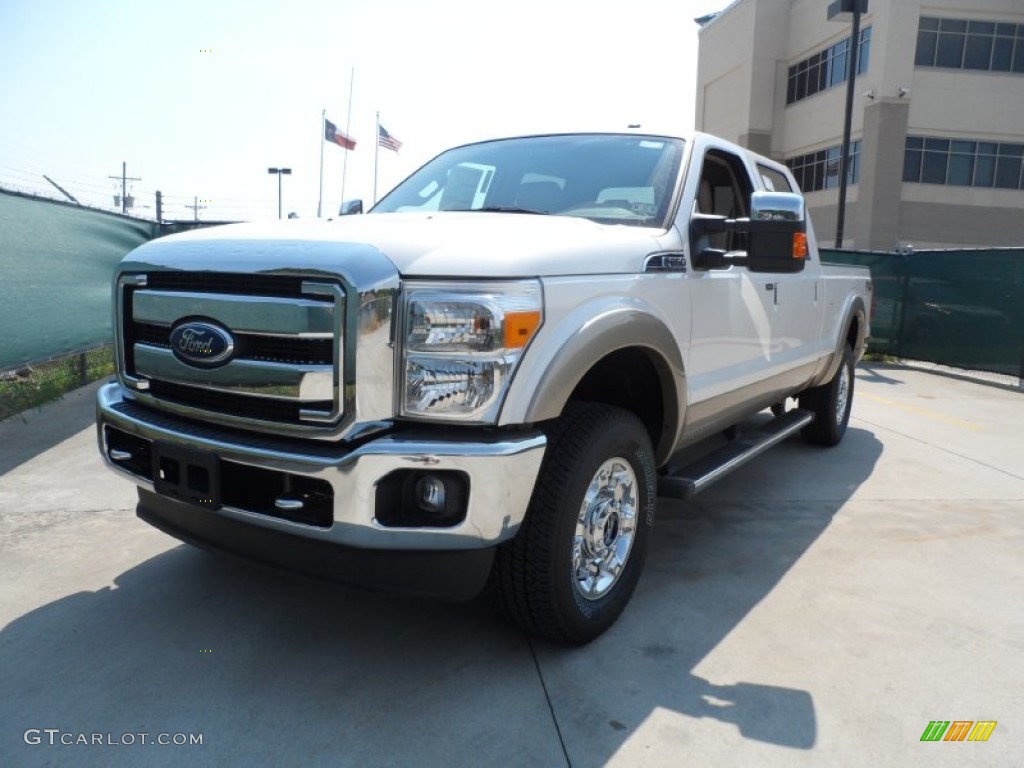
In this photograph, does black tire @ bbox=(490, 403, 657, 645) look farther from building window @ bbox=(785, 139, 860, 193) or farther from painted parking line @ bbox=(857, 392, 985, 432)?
building window @ bbox=(785, 139, 860, 193)

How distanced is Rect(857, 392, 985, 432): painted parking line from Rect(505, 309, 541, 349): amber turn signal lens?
21.1ft

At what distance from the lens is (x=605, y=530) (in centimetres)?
301

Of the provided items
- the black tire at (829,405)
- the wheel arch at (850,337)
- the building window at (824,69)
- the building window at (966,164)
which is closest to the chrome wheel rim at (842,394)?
the black tire at (829,405)

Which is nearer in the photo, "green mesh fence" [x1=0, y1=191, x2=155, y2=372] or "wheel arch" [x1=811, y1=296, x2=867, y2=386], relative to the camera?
"wheel arch" [x1=811, y1=296, x2=867, y2=386]

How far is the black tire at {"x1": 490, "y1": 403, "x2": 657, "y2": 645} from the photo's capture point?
2.63 m

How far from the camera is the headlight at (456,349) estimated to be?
2365 millimetres

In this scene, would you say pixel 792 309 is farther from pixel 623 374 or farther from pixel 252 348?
pixel 252 348

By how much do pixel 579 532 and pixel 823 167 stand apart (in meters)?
33.9

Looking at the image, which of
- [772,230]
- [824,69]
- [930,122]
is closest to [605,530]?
[772,230]

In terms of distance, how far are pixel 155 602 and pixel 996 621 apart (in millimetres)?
3442

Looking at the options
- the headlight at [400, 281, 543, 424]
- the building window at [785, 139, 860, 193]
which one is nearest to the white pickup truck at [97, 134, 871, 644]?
the headlight at [400, 281, 543, 424]

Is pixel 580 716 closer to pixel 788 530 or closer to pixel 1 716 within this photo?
pixel 1 716

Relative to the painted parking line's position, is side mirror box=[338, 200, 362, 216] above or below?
above

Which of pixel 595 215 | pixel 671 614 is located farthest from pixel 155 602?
pixel 595 215
